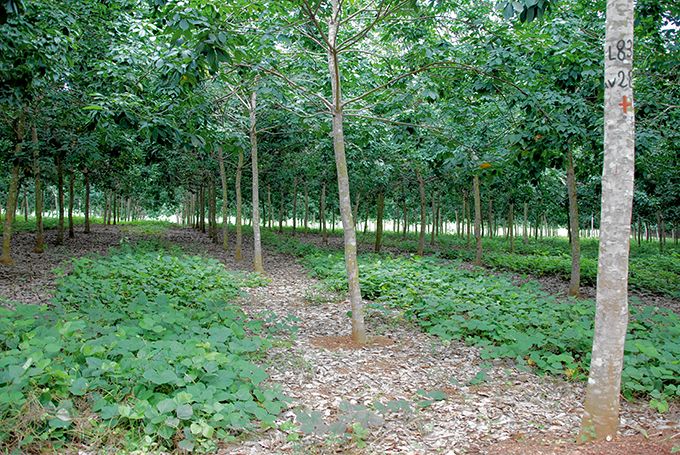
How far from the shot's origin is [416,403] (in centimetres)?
475

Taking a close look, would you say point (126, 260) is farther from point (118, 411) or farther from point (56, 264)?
point (118, 411)

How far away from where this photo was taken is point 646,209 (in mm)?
25172

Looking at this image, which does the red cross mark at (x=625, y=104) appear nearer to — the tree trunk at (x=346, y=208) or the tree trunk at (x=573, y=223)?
the tree trunk at (x=346, y=208)

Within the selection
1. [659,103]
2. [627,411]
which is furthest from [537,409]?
[659,103]

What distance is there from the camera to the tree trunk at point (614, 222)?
3439 mm

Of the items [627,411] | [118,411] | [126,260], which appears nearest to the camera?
[118,411]

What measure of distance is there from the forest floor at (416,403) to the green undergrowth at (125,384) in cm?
33

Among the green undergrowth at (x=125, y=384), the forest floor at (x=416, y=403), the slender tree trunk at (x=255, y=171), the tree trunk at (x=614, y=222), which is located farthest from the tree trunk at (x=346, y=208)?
the slender tree trunk at (x=255, y=171)

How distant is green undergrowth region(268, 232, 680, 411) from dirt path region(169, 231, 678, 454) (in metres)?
0.29

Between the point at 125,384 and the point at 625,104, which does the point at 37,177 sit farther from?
the point at 625,104

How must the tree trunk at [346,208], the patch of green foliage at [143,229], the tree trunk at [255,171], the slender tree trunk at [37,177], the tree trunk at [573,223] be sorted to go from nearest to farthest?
the tree trunk at [346,208] < the tree trunk at [573,223] < the slender tree trunk at [37,177] < the tree trunk at [255,171] < the patch of green foliage at [143,229]

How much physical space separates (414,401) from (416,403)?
0.05m

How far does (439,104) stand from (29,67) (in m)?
10.2

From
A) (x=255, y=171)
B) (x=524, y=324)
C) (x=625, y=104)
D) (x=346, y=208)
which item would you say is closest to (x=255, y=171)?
(x=255, y=171)
